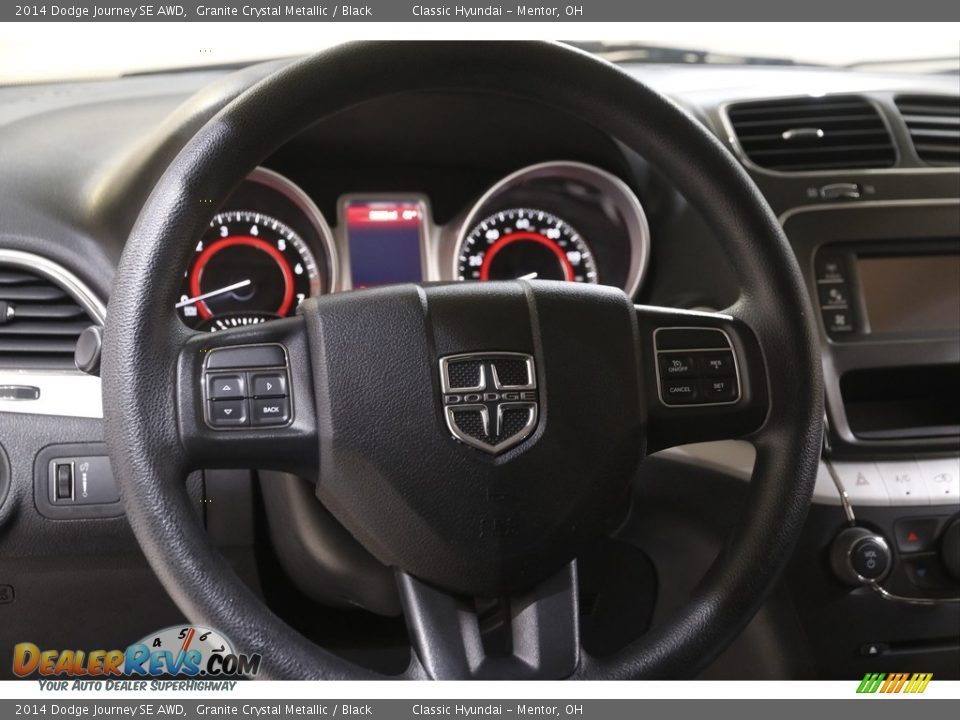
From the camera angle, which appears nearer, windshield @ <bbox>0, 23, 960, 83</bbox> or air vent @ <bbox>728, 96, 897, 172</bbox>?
windshield @ <bbox>0, 23, 960, 83</bbox>

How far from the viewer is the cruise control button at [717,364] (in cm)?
110

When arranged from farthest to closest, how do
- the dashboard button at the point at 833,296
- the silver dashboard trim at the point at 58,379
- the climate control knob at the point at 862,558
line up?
the dashboard button at the point at 833,296 < the climate control knob at the point at 862,558 < the silver dashboard trim at the point at 58,379

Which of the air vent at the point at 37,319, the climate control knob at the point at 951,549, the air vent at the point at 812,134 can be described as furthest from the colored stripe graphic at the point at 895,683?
the air vent at the point at 37,319

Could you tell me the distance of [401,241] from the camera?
4.99 feet

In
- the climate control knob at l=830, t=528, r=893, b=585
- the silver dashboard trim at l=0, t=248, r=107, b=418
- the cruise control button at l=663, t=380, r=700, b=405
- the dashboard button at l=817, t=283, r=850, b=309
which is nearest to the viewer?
the cruise control button at l=663, t=380, r=700, b=405

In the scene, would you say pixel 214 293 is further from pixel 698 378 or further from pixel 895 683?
pixel 895 683

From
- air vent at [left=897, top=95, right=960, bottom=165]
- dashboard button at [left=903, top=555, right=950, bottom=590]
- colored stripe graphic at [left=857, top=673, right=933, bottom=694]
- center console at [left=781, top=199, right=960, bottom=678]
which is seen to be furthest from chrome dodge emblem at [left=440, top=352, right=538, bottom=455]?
air vent at [left=897, top=95, right=960, bottom=165]

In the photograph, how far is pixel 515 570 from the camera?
99 centimetres

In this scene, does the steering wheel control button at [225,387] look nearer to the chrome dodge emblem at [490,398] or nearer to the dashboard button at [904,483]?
the chrome dodge emblem at [490,398]

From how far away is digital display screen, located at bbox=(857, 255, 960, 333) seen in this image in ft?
5.00

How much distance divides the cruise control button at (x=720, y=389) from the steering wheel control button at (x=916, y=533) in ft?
1.59

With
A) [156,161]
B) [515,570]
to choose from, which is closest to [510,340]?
[515,570]

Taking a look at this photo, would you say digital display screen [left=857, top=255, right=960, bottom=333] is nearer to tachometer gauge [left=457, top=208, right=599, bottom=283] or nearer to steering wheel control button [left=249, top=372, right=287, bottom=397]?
tachometer gauge [left=457, top=208, right=599, bottom=283]

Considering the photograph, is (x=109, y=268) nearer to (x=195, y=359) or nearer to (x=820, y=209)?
(x=195, y=359)
